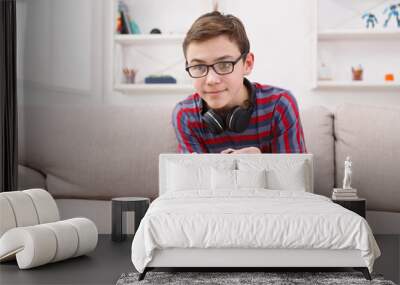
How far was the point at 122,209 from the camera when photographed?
394 centimetres

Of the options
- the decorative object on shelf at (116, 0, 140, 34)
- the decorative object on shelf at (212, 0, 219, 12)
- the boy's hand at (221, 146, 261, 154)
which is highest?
the decorative object on shelf at (212, 0, 219, 12)

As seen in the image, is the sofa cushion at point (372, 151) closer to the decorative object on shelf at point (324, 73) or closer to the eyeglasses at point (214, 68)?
the decorative object on shelf at point (324, 73)

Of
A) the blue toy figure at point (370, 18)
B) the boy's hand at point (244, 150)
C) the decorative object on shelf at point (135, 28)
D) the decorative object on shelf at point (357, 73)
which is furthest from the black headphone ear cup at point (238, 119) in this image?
the blue toy figure at point (370, 18)

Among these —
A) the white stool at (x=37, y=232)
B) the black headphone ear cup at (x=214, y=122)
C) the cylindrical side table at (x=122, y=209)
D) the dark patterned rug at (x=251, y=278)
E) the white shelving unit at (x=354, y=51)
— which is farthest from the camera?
the white shelving unit at (x=354, y=51)

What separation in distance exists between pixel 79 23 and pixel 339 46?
2.01 metres

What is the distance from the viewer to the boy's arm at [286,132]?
4.19 meters

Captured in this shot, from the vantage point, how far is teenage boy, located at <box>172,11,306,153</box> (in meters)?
4.12

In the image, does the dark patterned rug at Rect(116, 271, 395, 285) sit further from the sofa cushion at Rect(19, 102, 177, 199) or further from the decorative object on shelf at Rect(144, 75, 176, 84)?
the decorative object on shelf at Rect(144, 75, 176, 84)

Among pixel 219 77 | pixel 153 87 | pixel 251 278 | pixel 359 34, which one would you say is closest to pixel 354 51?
pixel 359 34

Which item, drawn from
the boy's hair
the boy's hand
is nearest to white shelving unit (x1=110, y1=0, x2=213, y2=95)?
the boy's hair

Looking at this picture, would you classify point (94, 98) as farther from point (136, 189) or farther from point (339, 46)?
point (339, 46)

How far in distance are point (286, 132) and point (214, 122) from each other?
520 millimetres

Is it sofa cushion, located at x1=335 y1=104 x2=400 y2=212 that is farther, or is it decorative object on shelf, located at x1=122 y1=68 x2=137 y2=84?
decorative object on shelf, located at x1=122 y1=68 x2=137 y2=84

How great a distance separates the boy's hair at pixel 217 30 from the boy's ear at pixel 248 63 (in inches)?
1.8
